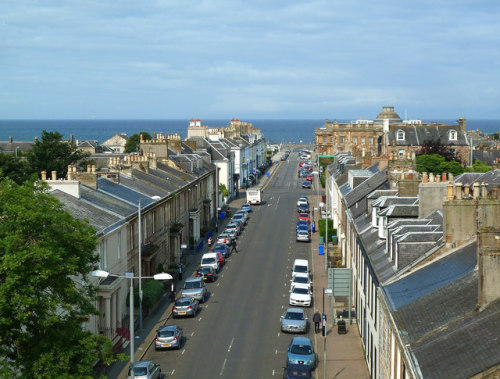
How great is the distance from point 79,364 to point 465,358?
12739 mm

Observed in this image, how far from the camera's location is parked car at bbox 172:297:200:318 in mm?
45281

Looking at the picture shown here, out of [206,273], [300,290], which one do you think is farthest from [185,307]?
[206,273]

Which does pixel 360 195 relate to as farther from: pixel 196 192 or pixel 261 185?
pixel 261 185

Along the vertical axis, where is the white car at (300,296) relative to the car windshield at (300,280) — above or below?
below

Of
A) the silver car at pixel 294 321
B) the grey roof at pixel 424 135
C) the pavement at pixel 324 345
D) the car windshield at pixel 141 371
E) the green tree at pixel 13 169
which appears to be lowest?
the pavement at pixel 324 345

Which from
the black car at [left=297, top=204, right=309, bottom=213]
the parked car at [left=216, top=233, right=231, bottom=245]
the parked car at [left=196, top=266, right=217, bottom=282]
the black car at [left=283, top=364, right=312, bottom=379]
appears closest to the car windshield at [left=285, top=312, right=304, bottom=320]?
the black car at [left=283, top=364, right=312, bottom=379]

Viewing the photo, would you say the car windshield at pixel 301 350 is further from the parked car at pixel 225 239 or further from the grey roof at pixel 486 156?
the grey roof at pixel 486 156

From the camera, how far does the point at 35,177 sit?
27922mm

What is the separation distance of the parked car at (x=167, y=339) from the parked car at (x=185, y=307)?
6.00m

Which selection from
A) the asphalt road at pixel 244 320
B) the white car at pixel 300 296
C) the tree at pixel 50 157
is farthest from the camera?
the tree at pixel 50 157

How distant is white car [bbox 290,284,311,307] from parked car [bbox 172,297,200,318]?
258 inches

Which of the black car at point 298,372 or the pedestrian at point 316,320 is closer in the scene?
the black car at point 298,372

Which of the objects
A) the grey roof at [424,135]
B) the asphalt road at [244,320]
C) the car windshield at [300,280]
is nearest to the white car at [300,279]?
the car windshield at [300,280]

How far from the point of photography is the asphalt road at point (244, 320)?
36156mm
